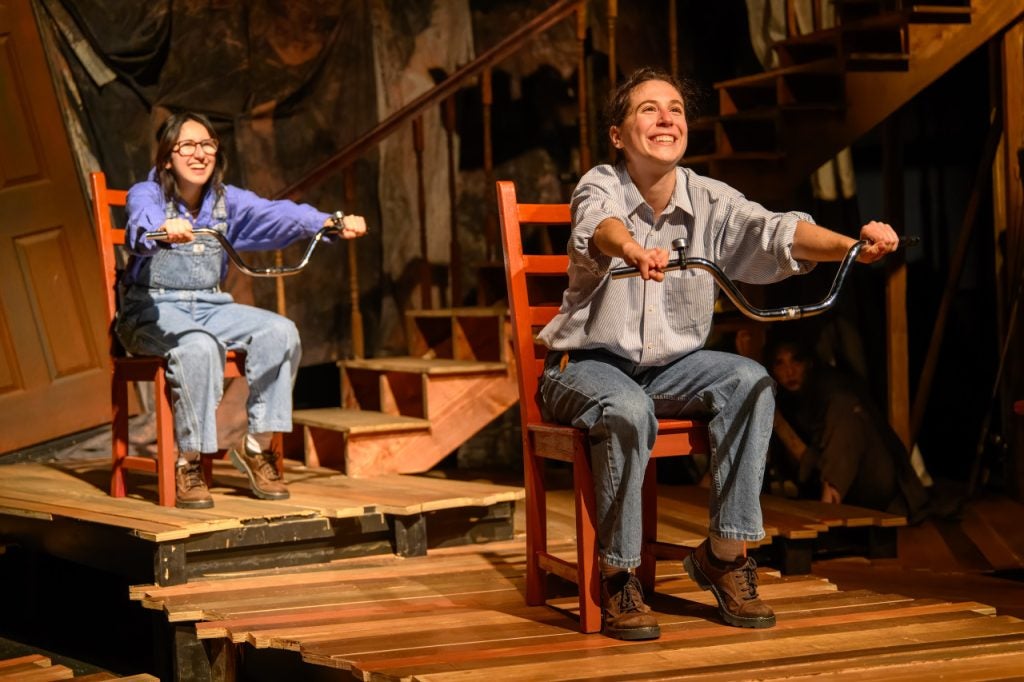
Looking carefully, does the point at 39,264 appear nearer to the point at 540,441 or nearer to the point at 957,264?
the point at 540,441

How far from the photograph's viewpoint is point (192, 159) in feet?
12.7

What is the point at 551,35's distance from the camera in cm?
658

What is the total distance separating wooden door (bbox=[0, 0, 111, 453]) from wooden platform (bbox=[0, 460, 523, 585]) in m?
1.19

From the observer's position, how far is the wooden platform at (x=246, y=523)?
11.7ft

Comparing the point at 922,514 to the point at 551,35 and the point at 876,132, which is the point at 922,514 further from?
the point at 551,35

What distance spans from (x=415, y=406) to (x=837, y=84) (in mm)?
2193

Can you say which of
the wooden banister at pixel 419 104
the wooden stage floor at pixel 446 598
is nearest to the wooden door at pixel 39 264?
the wooden stage floor at pixel 446 598

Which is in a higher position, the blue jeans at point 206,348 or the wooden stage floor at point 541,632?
the blue jeans at point 206,348

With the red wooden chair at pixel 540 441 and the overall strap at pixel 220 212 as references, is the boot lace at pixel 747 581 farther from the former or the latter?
the overall strap at pixel 220 212

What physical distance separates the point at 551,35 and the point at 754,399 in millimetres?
4175

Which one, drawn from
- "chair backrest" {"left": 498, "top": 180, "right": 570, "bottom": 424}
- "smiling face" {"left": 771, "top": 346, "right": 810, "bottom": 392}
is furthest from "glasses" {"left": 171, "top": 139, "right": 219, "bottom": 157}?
"smiling face" {"left": 771, "top": 346, "right": 810, "bottom": 392}

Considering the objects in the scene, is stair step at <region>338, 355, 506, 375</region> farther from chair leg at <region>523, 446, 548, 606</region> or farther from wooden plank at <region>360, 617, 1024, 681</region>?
wooden plank at <region>360, 617, 1024, 681</region>

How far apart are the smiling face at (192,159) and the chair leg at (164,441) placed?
23.5 inches

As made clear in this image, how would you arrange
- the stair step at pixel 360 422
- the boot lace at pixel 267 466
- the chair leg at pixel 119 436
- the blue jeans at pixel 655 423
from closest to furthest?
the blue jeans at pixel 655 423
the boot lace at pixel 267 466
the chair leg at pixel 119 436
the stair step at pixel 360 422
